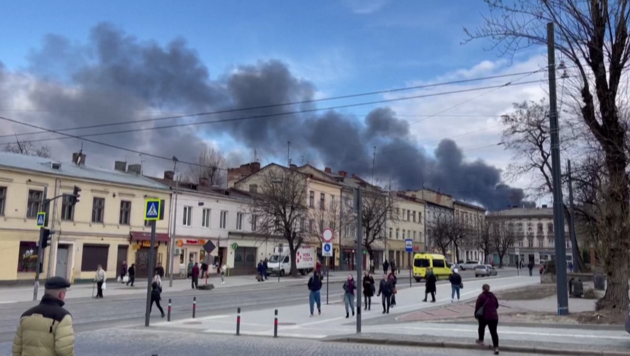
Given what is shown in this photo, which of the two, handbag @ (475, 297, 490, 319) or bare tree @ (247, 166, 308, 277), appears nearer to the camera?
handbag @ (475, 297, 490, 319)

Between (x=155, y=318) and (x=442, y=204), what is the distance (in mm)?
87831

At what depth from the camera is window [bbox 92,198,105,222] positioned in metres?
41.8

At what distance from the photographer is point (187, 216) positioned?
49.6m

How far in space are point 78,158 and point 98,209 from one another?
6.27 metres

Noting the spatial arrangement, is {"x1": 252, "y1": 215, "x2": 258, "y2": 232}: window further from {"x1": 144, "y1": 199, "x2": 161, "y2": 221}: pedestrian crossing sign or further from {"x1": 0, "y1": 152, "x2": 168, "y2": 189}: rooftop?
{"x1": 144, "y1": 199, "x2": 161, "y2": 221}: pedestrian crossing sign

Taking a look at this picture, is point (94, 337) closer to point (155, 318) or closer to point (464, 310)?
point (155, 318)

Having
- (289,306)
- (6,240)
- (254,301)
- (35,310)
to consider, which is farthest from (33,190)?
(35,310)

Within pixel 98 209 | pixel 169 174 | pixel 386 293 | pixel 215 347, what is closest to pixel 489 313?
pixel 215 347

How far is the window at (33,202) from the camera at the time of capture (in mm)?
37312

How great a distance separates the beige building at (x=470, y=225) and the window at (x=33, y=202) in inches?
2941

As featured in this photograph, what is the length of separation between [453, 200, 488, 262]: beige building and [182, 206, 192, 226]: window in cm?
6050

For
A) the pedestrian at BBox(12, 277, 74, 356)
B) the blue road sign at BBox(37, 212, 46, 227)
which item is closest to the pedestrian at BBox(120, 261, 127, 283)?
the blue road sign at BBox(37, 212, 46, 227)

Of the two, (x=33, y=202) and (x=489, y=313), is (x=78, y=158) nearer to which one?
(x=33, y=202)

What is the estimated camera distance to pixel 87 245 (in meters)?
40.8
